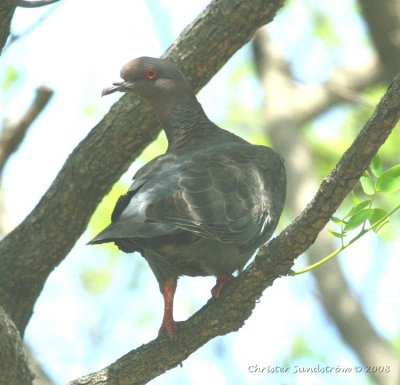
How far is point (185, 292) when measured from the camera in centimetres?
1692

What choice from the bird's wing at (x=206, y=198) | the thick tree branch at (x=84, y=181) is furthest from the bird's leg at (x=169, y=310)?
the thick tree branch at (x=84, y=181)

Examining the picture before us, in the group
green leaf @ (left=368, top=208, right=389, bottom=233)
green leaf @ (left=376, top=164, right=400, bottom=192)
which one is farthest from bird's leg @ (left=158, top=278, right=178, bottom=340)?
green leaf @ (left=376, top=164, right=400, bottom=192)

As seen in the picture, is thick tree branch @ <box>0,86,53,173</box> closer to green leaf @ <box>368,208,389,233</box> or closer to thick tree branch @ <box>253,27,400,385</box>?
green leaf @ <box>368,208,389,233</box>

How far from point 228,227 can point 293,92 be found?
269 inches

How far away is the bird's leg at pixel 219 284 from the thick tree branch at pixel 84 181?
1.39m

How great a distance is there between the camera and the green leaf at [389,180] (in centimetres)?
446

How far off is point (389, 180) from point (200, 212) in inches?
46.8

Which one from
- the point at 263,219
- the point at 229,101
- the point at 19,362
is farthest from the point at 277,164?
the point at 229,101

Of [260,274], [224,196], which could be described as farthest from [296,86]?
[260,274]

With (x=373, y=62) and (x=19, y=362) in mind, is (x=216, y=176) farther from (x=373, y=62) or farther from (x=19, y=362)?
(x=373, y=62)

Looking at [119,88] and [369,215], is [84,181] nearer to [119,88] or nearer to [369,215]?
[119,88]

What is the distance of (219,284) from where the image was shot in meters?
5.48

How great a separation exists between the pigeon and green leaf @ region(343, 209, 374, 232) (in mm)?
949

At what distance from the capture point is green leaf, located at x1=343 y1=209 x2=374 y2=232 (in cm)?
440
